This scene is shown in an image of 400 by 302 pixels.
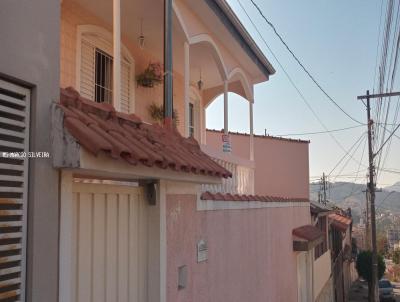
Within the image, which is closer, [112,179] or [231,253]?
[112,179]

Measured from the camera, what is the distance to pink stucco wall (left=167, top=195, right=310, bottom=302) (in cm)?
522

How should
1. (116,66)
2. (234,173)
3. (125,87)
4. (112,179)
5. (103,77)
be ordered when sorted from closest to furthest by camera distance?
1. (112,179)
2. (116,66)
3. (103,77)
4. (125,87)
5. (234,173)

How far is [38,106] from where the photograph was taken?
3041mm

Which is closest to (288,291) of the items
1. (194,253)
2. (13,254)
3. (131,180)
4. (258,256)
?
(258,256)

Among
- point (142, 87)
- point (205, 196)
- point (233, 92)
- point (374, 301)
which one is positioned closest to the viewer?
point (205, 196)

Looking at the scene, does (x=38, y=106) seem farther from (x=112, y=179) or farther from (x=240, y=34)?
(x=240, y=34)

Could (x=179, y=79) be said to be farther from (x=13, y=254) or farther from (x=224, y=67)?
(x=13, y=254)

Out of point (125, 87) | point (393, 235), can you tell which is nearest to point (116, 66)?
point (125, 87)

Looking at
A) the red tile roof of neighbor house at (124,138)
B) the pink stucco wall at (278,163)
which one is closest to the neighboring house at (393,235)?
the pink stucco wall at (278,163)

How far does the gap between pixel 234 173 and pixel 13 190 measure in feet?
22.7

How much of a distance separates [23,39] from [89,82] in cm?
479

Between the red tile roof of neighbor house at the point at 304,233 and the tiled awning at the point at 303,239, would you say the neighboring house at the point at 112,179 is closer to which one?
the tiled awning at the point at 303,239

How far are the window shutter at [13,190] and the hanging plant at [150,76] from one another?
6.27 m

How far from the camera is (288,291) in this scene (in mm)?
10930
